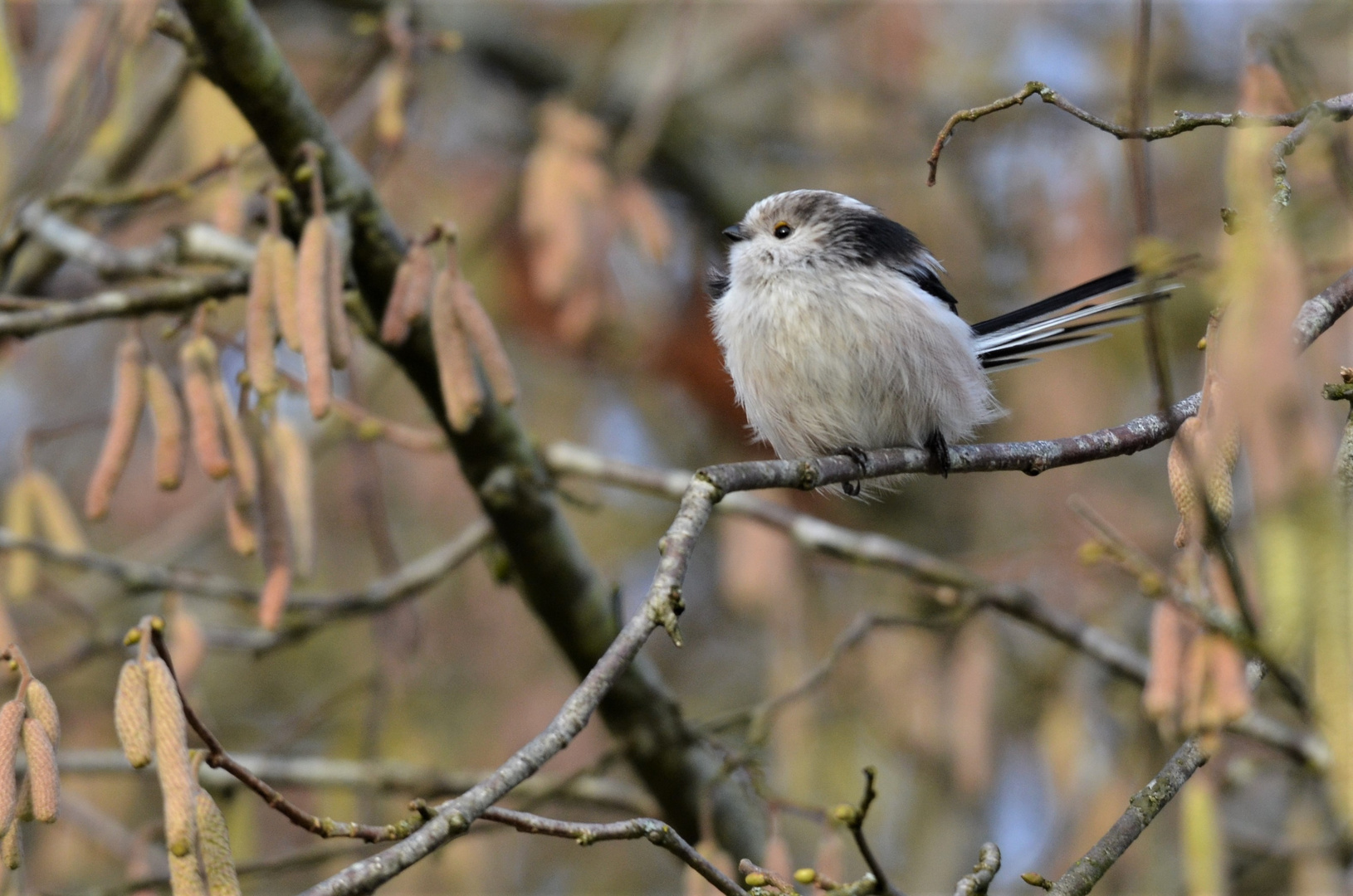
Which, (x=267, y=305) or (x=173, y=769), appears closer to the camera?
(x=173, y=769)

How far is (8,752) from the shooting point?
4.85ft

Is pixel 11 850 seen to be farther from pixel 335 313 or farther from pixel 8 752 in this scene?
pixel 335 313

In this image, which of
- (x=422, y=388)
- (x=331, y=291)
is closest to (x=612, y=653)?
(x=331, y=291)

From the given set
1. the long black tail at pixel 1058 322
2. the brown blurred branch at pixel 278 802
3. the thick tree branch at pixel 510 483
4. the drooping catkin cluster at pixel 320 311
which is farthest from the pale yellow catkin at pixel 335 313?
the long black tail at pixel 1058 322

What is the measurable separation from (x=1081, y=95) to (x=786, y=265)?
3.38 meters

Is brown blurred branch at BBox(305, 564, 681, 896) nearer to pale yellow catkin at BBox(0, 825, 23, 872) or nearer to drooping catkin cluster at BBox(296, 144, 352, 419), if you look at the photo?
pale yellow catkin at BBox(0, 825, 23, 872)

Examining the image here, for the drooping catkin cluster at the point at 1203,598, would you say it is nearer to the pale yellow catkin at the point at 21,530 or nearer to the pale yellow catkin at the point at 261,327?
the pale yellow catkin at the point at 261,327

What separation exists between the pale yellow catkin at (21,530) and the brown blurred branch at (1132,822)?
7.85 feet

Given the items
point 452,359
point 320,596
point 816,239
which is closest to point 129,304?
point 452,359

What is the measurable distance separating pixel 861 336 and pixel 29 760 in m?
1.95

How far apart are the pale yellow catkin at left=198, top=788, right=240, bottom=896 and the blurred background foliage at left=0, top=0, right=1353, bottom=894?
156cm

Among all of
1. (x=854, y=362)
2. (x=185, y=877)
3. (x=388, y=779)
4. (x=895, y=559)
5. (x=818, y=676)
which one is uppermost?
(x=854, y=362)

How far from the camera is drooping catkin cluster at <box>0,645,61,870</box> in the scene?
1.45 m

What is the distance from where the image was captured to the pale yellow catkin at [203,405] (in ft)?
7.19
